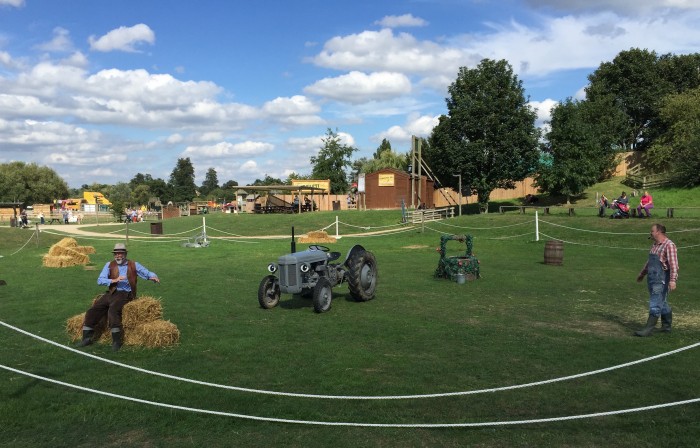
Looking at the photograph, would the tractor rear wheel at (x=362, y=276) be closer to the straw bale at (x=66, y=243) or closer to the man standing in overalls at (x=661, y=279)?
the man standing in overalls at (x=661, y=279)

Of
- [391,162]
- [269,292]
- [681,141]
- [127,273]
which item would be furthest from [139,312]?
[391,162]

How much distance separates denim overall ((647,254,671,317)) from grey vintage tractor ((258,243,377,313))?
5.58 meters

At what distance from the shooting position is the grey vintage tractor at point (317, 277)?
34.5 ft

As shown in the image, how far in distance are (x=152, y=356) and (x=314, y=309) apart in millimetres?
3674

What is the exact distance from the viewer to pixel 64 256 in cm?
1902

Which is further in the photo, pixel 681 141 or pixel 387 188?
pixel 681 141

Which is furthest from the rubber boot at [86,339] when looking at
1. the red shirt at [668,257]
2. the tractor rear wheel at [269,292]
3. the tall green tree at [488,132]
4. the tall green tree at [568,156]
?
the tall green tree at [568,156]

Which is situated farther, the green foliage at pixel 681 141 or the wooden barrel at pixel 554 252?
the green foliage at pixel 681 141

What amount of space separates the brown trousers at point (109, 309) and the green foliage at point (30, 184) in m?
94.8

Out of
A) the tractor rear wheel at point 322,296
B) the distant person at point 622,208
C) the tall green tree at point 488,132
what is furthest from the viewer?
the tall green tree at point 488,132

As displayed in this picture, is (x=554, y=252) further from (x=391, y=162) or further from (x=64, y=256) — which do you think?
(x=391, y=162)

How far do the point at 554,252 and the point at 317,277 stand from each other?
9.95 m

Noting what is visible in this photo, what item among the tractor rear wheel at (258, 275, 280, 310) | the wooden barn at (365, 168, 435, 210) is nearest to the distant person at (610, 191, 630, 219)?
the tractor rear wheel at (258, 275, 280, 310)

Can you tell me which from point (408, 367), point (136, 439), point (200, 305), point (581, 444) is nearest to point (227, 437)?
point (136, 439)
